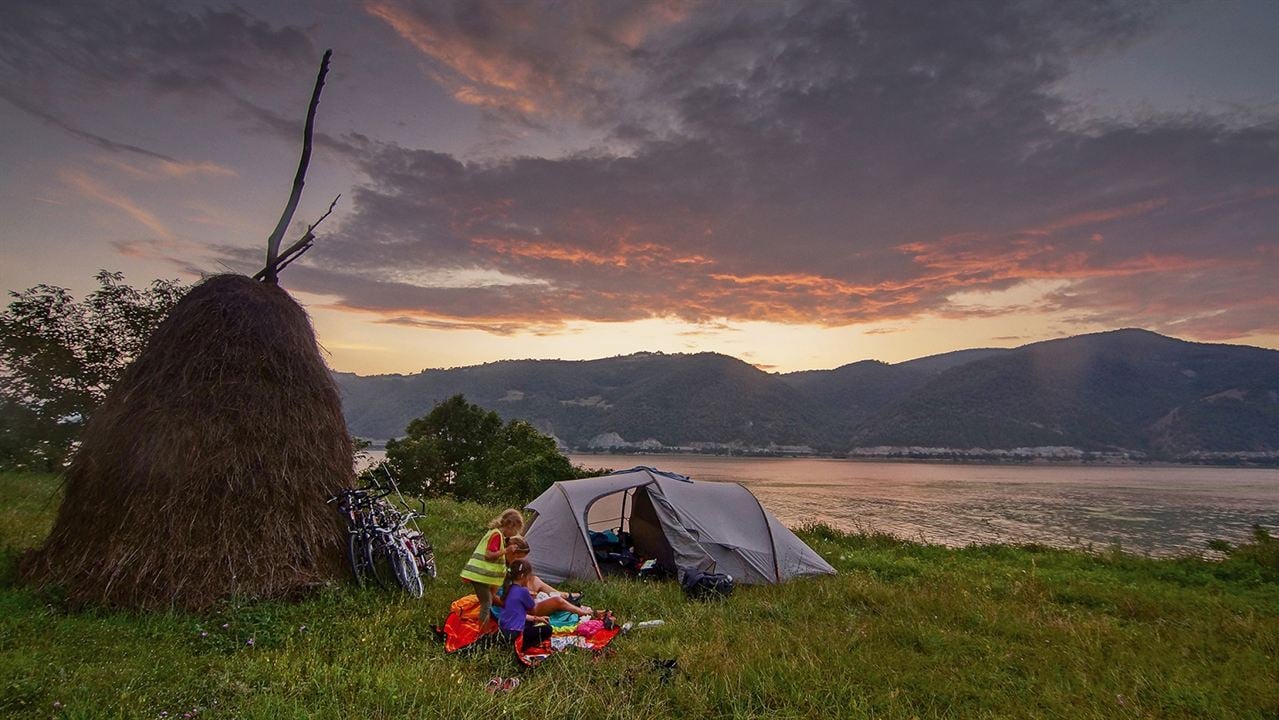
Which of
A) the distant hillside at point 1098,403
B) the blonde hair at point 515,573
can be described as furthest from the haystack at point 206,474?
the distant hillside at point 1098,403

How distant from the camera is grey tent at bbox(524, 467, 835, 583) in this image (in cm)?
1158

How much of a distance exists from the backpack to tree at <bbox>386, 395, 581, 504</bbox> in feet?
83.3

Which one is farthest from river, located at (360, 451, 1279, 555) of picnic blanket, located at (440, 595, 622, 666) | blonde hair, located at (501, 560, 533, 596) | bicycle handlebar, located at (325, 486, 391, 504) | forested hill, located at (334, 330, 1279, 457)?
forested hill, located at (334, 330, 1279, 457)

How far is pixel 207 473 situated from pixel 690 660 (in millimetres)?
6880

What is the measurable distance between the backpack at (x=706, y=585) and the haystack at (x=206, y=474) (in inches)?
223

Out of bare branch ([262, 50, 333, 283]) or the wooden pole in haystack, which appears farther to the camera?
bare branch ([262, 50, 333, 283])

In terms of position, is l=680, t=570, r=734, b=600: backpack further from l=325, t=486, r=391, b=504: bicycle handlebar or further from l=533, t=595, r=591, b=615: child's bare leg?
l=325, t=486, r=391, b=504: bicycle handlebar

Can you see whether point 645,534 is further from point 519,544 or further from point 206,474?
point 206,474

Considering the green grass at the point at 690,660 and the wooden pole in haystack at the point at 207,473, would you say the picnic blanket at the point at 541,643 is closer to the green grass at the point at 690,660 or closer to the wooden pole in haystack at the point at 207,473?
the green grass at the point at 690,660

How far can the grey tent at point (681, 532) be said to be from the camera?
1158 centimetres

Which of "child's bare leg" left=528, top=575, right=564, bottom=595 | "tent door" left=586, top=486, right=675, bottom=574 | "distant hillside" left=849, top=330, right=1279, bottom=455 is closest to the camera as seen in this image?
"child's bare leg" left=528, top=575, right=564, bottom=595

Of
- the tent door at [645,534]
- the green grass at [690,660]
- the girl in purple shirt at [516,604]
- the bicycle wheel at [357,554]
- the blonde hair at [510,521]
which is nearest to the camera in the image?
the green grass at [690,660]

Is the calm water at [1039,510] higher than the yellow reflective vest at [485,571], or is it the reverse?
the yellow reflective vest at [485,571]

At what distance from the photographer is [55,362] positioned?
78.0 feet
